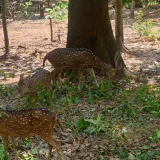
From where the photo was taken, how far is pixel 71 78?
355 inches

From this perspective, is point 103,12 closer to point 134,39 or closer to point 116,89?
point 116,89

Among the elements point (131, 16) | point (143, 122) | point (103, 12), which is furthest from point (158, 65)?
point (131, 16)

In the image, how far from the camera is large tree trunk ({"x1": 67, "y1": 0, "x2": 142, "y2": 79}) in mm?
9172

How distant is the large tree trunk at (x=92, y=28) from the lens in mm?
9172

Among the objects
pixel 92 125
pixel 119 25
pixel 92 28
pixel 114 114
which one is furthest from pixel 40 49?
pixel 92 125

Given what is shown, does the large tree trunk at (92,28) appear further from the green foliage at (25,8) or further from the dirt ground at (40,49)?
the green foliage at (25,8)

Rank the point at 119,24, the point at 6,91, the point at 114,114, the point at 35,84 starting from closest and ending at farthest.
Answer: the point at 114,114, the point at 35,84, the point at 6,91, the point at 119,24

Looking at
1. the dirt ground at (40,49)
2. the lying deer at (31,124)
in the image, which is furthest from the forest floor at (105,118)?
the lying deer at (31,124)

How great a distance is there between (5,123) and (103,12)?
520 centimetres

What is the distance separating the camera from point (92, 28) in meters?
9.23

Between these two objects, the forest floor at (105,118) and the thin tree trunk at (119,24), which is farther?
the thin tree trunk at (119,24)

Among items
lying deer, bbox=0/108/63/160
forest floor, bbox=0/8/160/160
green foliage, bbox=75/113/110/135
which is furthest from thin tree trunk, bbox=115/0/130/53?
lying deer, bbox=0/108/63/160

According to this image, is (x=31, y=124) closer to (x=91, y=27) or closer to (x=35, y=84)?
(x=35, y=84)

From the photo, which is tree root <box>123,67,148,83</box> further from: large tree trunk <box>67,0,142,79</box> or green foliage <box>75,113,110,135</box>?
green foliage <box>75,113,110,135</box>
